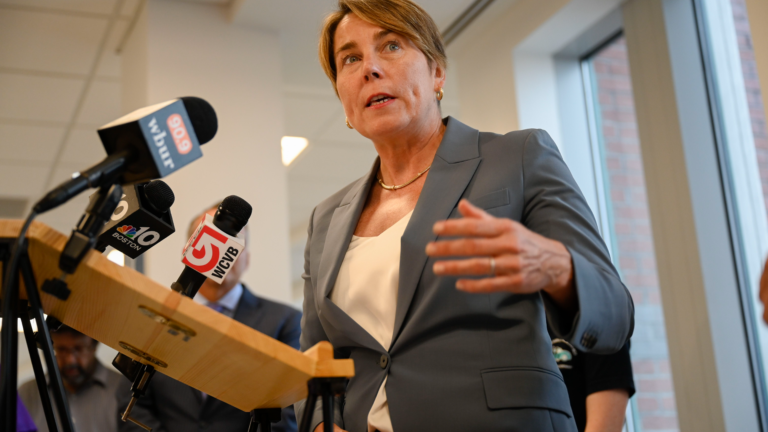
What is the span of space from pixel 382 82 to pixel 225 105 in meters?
2.50

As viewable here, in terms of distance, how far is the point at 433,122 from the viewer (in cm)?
150

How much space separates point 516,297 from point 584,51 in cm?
308

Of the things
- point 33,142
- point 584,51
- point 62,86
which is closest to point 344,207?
point 584,51

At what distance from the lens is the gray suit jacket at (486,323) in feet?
3.44

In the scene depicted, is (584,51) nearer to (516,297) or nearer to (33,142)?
(516,297)

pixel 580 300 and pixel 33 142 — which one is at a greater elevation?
pixel 33 142

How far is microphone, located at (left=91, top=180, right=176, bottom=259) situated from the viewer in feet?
3.32

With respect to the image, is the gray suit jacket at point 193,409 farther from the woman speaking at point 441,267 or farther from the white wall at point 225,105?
the woman speaking at point 441,267

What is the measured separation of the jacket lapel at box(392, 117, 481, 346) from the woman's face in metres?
0.12

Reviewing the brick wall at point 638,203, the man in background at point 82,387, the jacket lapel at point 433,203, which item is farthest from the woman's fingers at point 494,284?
the man in background at point 82,387

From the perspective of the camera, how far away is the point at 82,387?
12.0ft

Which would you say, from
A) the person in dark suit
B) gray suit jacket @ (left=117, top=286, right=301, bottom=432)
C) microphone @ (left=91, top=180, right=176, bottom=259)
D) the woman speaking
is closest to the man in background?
the person in dark suit

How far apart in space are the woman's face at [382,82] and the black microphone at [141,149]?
1.95ft

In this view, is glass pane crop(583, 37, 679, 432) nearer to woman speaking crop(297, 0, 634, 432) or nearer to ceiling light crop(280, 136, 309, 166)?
woman speaking crop(297, 0, 634, 432)
